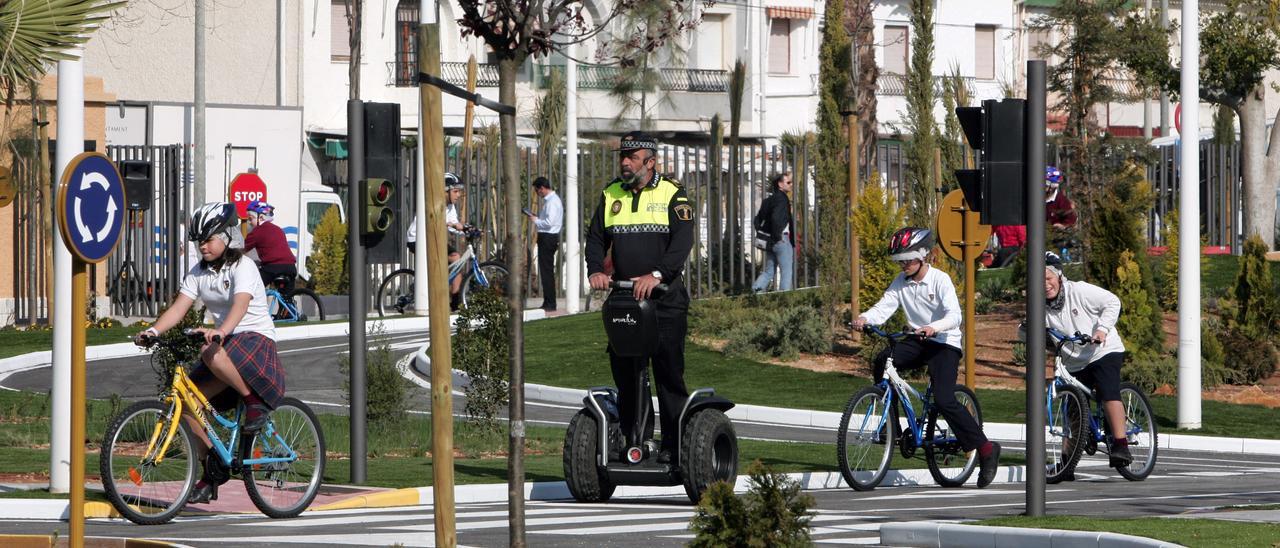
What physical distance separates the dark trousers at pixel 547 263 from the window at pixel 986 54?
105ft

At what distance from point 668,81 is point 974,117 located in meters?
39.3

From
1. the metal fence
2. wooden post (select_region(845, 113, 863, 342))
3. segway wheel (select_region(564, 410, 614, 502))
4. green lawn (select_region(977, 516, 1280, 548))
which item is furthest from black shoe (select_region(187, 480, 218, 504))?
the metal fence

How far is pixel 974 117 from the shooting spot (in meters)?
11.5

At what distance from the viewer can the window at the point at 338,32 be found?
49.8m

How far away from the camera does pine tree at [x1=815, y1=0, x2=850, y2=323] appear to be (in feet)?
80.0

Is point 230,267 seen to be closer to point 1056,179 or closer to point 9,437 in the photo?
point 9,437

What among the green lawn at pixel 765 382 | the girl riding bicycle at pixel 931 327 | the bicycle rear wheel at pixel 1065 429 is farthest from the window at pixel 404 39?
the girl riding bicycle at pixel 931 327

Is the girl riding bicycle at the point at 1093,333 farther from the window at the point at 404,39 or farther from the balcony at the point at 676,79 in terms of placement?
the window at the point at 404,39

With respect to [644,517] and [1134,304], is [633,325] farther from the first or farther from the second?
[1134,304]

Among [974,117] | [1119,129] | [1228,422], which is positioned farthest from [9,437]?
[1119,129]

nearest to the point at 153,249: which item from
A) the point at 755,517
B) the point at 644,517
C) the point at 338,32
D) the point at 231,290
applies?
the point at 338,32

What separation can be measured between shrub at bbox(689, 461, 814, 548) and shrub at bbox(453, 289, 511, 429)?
8.67m

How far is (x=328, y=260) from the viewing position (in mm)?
35344

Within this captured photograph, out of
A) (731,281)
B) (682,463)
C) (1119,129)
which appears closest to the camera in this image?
(682,463)
